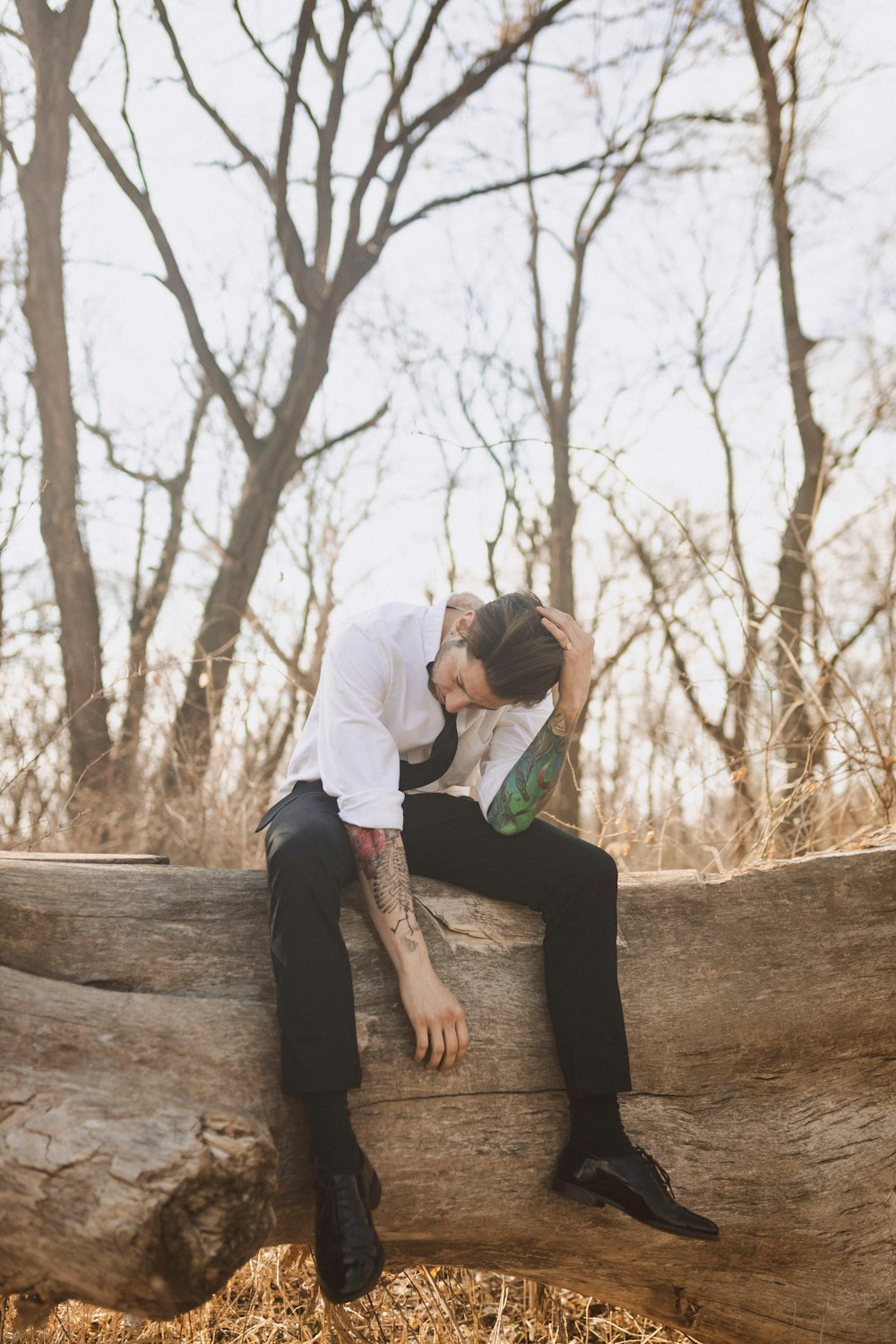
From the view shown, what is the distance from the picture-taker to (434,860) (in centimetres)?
254

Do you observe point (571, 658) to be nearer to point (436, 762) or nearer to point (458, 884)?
point (436, 762)

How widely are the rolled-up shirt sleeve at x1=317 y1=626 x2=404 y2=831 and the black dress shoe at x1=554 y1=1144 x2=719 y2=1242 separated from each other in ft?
2.95

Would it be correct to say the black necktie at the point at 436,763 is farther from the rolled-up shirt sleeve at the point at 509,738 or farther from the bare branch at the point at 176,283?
the bare branch at the point at 176,283

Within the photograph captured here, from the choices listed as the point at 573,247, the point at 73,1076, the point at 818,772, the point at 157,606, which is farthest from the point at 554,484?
the point at 73,1076

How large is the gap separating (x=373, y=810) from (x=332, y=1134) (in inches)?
27.8

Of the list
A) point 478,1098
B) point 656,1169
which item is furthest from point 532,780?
point 656,1169

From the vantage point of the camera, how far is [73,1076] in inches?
72.8

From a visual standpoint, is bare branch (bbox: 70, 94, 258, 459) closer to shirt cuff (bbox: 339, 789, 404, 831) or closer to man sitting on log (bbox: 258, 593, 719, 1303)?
man sitting on log (bbox: 258, 593, 719, 1303)

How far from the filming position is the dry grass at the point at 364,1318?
2.57 metres

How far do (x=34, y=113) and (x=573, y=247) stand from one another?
218 inches

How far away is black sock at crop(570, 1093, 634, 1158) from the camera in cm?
222

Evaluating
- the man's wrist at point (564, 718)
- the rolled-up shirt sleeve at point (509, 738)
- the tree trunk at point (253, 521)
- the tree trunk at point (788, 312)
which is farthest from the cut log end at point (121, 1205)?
the tree trunk at point (788, 312)

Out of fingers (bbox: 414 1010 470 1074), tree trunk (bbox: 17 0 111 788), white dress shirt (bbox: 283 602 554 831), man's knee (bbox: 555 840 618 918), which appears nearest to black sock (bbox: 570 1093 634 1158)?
fingers (bbox: 414 1010 470 1074)

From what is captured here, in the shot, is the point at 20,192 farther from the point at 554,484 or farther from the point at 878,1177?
the point at 878,1177
